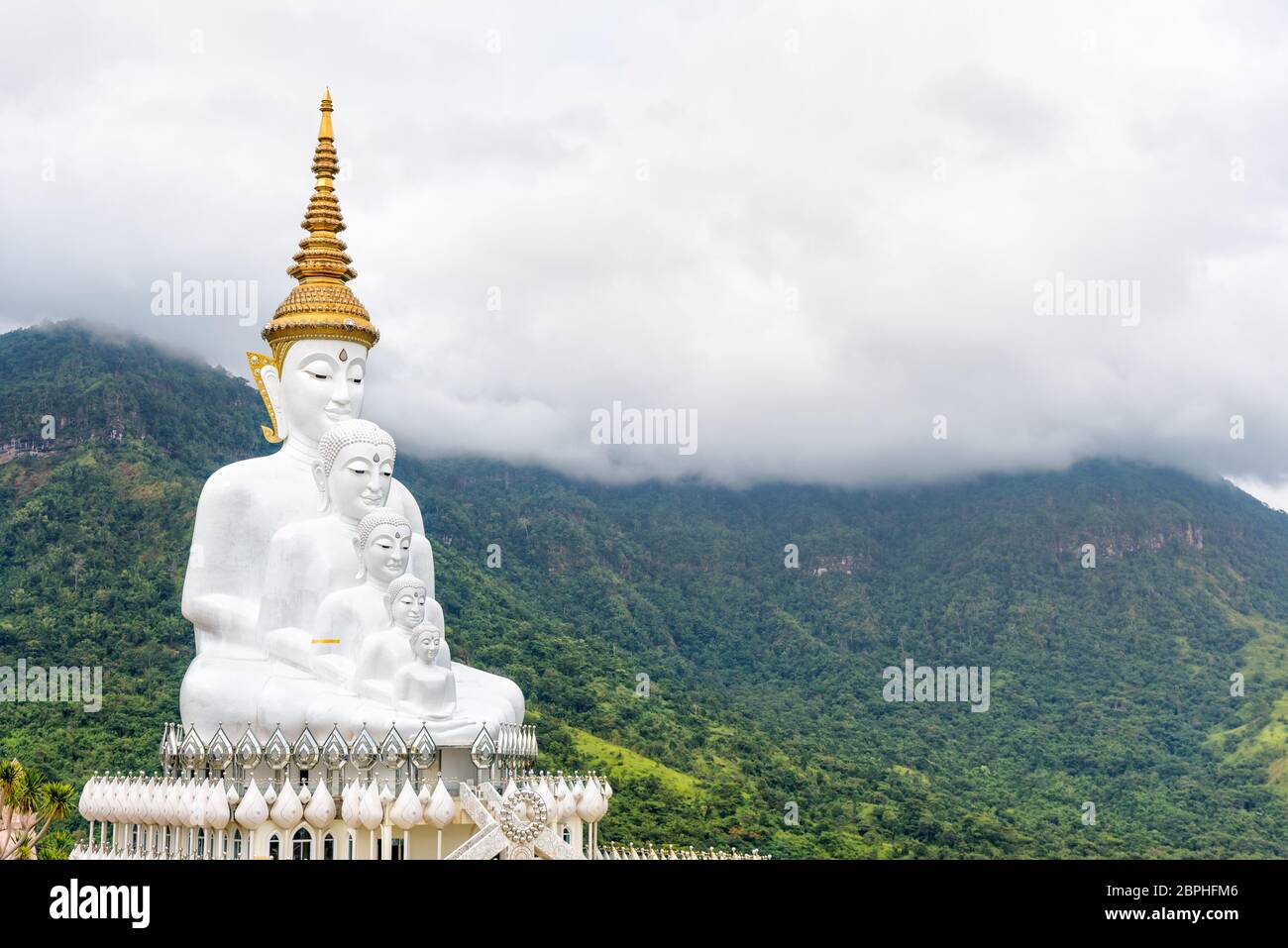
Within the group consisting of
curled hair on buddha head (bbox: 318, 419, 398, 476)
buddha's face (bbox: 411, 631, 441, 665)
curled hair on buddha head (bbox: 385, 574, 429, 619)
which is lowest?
buddha's face (bbox: 411, 631, 441, 665)

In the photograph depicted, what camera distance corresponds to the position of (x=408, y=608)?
1967 centimetres

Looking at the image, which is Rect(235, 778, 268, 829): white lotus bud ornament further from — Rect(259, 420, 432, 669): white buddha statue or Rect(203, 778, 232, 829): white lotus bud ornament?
Rect(259, 420, 432, 669): white buddha statue

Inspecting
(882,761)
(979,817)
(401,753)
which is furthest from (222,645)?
(882,761)

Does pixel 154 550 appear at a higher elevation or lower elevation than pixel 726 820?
higher

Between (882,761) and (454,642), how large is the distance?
56.1 feet

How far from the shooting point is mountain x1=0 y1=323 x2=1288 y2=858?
4062 cm

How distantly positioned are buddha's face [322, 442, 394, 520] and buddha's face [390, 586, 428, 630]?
180cm

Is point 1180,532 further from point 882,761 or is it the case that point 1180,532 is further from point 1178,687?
→ point 882,761

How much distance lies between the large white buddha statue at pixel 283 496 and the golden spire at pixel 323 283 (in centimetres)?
2

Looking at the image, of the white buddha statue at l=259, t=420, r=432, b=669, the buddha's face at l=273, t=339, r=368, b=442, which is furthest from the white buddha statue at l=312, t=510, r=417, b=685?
the buddha's face at l=273, t=339, r=368, b=442

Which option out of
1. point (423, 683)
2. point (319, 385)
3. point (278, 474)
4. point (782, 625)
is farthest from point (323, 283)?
point (782, 625)

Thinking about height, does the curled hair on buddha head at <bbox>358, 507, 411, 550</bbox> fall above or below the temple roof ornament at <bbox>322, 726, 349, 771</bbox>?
above
